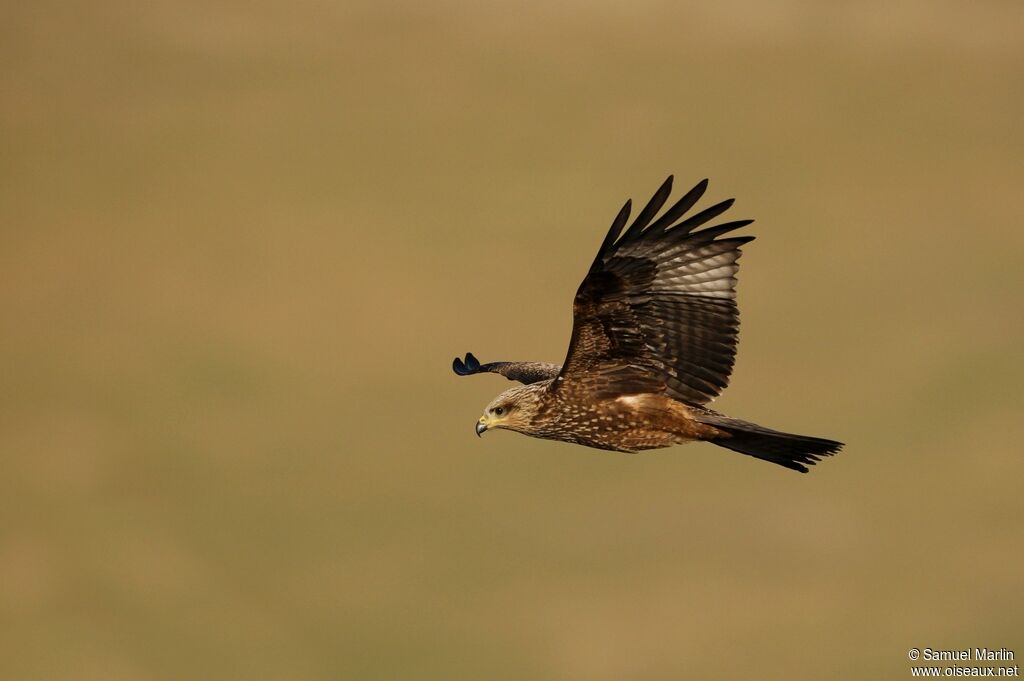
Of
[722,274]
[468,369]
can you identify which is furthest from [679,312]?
[468,369]

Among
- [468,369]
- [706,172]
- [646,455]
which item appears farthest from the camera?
[706,172]

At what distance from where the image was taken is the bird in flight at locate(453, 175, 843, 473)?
34.6 ft

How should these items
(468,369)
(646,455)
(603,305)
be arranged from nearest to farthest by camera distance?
(603,305), (468,369), (646,455)

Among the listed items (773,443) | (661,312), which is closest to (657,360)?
(661,312)

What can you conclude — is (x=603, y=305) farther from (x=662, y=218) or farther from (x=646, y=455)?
(x=646, y=455)

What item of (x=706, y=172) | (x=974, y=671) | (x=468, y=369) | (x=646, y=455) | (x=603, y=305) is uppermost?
(x=706, y=172)

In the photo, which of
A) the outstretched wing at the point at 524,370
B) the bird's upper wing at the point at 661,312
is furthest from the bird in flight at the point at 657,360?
the outstretched wing at the point at 524,370

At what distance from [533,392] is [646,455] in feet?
94.5

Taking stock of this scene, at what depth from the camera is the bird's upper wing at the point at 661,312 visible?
10.5 metres

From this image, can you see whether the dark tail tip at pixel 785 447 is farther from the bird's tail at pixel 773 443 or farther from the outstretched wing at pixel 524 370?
the outstretched wing at pixel 524 370

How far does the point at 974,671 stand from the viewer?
1484 cm

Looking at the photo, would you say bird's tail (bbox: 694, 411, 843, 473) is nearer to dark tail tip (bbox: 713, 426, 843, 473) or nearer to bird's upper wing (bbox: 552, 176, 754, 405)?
dark tail tip (bbox: 713, 426, 843, 473)

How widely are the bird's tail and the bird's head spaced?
1114mm

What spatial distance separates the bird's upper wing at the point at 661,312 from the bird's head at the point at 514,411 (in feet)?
0.70
